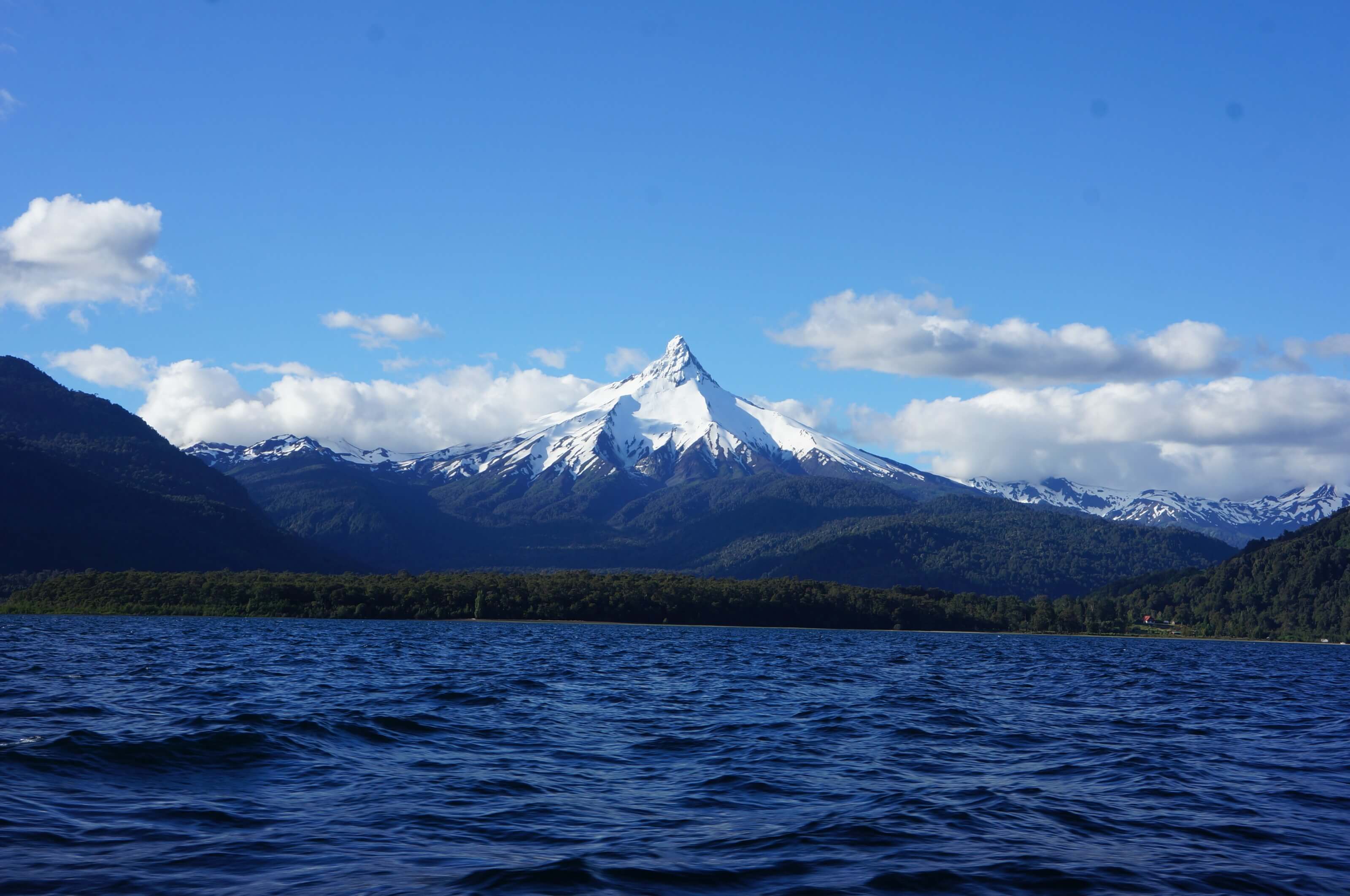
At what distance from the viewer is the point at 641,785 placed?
27828mm

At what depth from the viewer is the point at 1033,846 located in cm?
2189

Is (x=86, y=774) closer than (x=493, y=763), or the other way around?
(x=86, y=774)

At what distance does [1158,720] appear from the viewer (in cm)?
4697

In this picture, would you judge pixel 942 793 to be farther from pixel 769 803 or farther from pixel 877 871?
pixel 877 871

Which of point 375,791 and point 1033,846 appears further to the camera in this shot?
point 375,791

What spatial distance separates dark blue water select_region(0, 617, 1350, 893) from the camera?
19344 mm

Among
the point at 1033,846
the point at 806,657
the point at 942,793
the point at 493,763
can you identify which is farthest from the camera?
the point at 806,657

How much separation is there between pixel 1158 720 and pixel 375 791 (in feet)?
117

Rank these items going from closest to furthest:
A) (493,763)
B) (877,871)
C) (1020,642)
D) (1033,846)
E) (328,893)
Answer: (328,893) → (877,871) → (1033,846) → (493,763) → (1020,642)

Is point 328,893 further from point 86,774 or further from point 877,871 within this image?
point 86,774

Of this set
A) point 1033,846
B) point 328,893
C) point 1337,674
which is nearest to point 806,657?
point 1337,674

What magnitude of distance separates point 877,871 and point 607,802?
7.92 m

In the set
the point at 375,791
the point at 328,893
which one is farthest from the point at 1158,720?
the point at 328,893

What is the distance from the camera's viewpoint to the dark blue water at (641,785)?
63.5 ft
